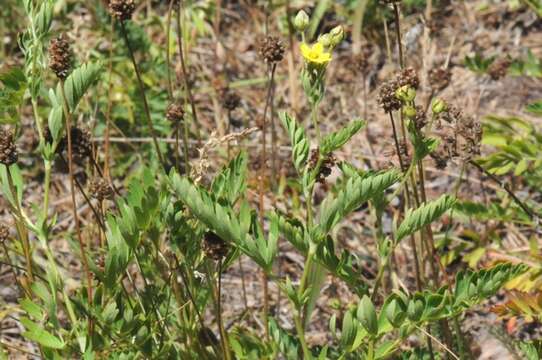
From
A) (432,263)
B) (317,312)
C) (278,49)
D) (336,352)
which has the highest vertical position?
(278,49)

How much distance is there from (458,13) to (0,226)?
2576 mm

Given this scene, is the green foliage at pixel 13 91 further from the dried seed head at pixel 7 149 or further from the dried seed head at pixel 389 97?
the dried seed head at pixel 389 97

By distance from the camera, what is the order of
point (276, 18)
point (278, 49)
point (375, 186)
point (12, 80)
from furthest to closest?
1. point (276, 18)
2. point (278, 49)
3. point (12, 80)
4. point (375, 186)

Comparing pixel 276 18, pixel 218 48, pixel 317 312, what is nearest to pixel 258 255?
pixel 317 312

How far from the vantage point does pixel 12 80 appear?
1577 millimetres

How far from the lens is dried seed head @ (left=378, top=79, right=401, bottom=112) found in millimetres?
1741

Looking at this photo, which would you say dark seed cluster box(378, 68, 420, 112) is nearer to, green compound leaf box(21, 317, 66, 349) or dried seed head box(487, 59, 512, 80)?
green compound leaf box(21, 317, 66, 349)

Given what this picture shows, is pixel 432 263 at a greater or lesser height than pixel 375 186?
lesser

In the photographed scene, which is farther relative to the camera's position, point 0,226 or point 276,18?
point 276,18

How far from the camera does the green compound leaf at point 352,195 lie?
139 centimetres

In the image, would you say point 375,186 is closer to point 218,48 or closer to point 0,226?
point 0,226

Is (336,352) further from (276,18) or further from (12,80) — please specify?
(276,18)

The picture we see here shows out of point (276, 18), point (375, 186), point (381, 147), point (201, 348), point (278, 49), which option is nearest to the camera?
point (375, 186)

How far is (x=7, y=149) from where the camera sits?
1.54m
